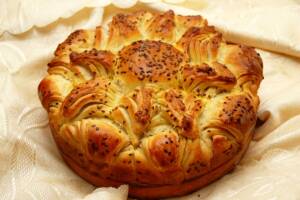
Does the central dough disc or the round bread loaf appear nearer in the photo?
the round bread loaf

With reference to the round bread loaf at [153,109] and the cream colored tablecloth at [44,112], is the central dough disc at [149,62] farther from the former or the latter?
the cream colored tablecloth at [44,112]

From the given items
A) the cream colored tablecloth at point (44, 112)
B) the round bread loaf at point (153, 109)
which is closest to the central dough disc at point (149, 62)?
the round bread loaf at point (153, 109)

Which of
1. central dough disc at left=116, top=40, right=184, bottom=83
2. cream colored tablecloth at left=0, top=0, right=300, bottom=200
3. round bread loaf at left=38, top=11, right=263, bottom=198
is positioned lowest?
cream colored tablecloth at left=0, top=0, right=300, bottom=200

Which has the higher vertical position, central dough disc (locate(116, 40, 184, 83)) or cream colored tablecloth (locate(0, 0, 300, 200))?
central dough disc (locate(116, 40, 184, 83))

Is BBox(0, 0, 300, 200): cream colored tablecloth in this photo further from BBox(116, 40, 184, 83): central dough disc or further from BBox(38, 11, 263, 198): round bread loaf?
BBox(116, 40, 184, 83): central dough disc

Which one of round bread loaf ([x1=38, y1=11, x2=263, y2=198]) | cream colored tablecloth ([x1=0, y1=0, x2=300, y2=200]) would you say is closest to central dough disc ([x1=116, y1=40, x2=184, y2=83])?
round bread loaf ([x1=38, y1=11, x2=263, y2=198])

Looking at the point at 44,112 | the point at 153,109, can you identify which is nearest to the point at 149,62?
the point at 153,109

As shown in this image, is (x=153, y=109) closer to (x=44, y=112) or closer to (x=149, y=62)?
(x=149, y=62)

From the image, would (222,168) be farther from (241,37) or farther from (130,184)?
(241,37)
